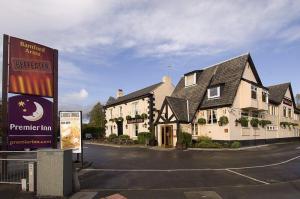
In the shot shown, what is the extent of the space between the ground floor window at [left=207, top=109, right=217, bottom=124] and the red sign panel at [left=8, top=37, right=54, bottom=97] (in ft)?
68.3

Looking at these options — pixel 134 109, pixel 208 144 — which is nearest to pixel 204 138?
pixel 208 144

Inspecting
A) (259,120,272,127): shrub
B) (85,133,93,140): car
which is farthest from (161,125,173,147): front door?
(85,133,93,140): car

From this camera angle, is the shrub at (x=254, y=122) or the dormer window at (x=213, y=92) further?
the dormer window at (x=213, y=92)

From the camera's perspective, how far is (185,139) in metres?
30.7

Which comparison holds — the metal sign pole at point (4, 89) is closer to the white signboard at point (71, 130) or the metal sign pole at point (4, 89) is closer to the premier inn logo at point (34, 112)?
the premier inn logo at point (34, 112)

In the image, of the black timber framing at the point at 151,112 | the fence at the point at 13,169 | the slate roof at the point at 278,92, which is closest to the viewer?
the fence at the point at 13,169

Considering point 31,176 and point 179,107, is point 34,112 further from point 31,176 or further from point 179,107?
point 179,107

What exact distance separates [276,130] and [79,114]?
30.0 m

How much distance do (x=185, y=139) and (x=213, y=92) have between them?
6681 millimetres

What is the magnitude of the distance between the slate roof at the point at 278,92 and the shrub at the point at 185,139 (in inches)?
626

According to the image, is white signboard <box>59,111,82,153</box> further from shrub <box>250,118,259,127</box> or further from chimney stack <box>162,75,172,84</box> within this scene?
chimney stack <box>162,75,172,84</box>

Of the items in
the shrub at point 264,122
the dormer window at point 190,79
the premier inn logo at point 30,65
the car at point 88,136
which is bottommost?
→ the car at point 88,136

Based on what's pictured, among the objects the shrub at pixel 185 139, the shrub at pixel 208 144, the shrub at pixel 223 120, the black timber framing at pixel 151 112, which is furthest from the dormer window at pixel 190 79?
the shrub at pixel 208 144

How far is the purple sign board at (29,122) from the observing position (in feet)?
44.5
